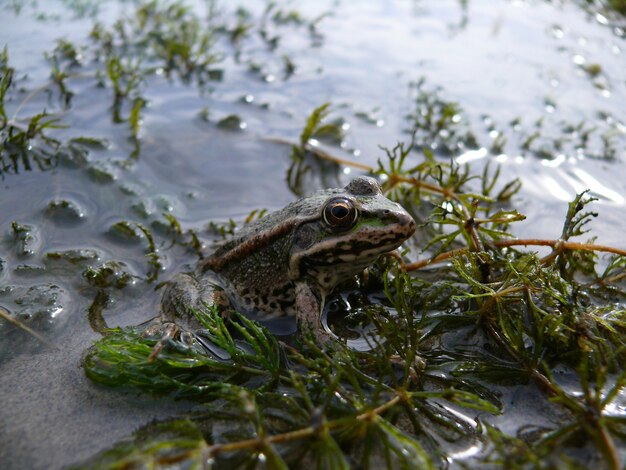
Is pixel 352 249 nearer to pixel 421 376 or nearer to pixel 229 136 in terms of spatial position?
pixel 421 376

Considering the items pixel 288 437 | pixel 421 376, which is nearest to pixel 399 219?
pixel 421 376

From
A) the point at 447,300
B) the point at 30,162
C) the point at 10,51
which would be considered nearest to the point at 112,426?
the point at 447,300

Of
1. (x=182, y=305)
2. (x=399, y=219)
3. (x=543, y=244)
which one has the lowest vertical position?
(x=182, y=305)

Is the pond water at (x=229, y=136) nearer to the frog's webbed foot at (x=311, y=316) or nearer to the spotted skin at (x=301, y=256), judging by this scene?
the spotted skin at (x=301, y=256)

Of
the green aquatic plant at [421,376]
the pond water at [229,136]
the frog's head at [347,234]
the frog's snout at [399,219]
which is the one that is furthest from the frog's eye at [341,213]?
the pond water at [229,136]

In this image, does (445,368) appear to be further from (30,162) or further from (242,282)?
(30,162)

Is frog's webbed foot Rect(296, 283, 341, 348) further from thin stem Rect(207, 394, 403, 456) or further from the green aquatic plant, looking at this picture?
thin stem Rect(207, 394, 403, 456)
